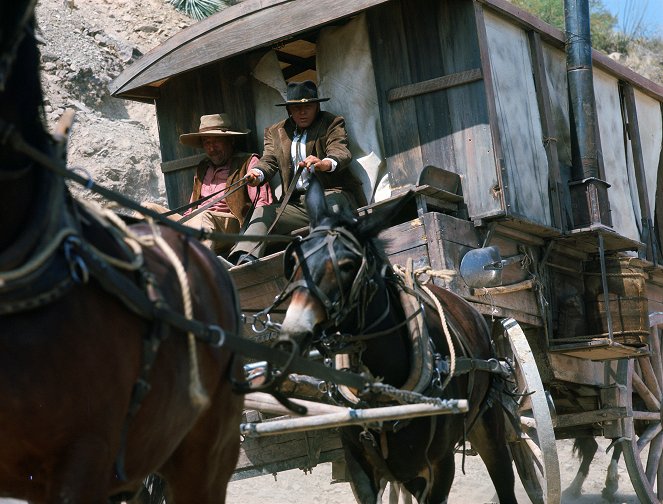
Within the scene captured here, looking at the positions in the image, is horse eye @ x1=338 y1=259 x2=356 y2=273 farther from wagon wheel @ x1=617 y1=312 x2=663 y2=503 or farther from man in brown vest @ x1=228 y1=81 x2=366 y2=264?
wagon wheel @ x1=617 y1=312 x2=663 y2=503

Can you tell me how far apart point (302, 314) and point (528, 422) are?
3087mm

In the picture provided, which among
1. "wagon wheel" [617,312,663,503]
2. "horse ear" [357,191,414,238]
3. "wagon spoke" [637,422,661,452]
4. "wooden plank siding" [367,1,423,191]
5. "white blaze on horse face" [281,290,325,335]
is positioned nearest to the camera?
"white blaze on horse face" [281,290,325,335]

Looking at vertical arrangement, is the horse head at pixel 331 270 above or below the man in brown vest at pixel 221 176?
below

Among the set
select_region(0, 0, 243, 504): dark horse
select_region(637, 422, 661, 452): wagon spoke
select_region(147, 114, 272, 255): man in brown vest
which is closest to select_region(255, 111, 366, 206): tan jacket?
select_region(147, 114, 272, 255): man in brown vest

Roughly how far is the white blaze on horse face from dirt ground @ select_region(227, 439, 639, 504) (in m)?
6.95

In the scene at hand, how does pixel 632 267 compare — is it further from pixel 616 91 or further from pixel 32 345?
pixel 32 345

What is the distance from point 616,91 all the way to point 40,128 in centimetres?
782

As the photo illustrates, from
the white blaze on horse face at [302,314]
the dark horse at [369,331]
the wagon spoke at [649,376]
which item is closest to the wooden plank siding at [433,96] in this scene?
the dark horse at [369,331]

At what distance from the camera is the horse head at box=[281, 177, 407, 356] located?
4.85 meters

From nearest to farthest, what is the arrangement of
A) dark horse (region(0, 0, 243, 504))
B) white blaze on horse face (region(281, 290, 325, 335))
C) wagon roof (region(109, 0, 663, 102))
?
dark horse (region(0, 0, 243, 504)) → white blaze on horse face (region(281, 290, 325, 335)) → wagon roof (region(109, 0, 663, 102))

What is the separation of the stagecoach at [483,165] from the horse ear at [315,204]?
41.7 inches

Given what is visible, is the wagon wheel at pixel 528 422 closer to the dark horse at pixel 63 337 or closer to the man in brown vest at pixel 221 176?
the man in brown vest at pixel 221 176

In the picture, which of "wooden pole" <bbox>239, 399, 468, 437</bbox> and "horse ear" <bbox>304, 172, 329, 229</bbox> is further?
"horse ear" <bbox>304, 172, 329, 229</bbox>

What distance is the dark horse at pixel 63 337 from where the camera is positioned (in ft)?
8.82
